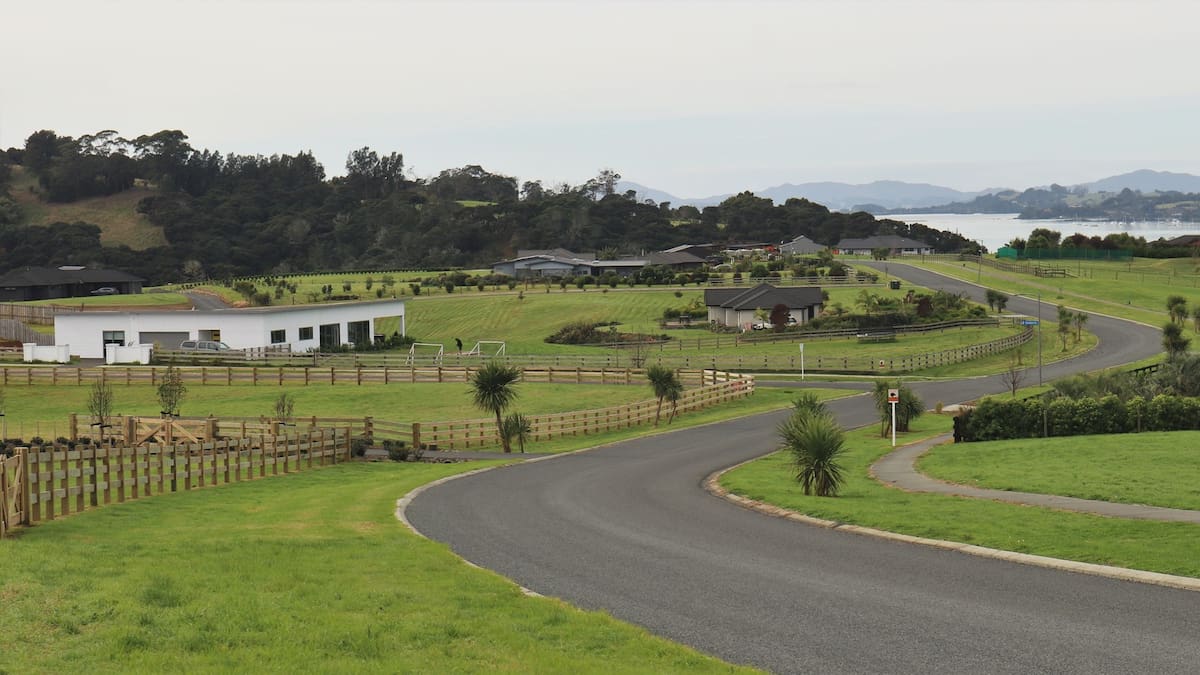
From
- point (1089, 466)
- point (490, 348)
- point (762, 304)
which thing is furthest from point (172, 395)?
point (762, 304)

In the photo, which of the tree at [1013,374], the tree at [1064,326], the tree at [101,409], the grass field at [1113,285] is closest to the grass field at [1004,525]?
the tree at [101,409]

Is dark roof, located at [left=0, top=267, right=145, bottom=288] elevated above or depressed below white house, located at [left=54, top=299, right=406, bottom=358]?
above

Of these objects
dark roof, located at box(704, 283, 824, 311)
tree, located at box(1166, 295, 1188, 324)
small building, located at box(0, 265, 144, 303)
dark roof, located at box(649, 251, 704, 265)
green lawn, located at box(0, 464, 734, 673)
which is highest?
dark roof, located at box(649, 251, 704, 265)

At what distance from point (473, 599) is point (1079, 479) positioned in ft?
48.6

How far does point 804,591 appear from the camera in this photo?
14.2 metres

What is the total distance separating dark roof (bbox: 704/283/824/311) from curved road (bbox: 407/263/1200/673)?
6530cm

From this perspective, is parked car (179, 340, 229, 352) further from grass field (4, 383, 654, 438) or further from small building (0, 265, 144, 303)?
small building (0, 265, 144, 303)

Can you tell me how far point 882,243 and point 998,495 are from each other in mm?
156974

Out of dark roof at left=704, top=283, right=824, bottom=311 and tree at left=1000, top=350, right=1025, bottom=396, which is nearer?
tree at left=1000, top=350, right=1025, bottom=396

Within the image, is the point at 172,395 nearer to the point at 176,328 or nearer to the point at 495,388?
the point at 495,388

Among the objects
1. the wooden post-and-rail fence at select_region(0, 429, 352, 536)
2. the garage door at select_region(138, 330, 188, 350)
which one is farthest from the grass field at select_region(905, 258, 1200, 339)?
the garage door at select_region(138, 330, 188, 350)

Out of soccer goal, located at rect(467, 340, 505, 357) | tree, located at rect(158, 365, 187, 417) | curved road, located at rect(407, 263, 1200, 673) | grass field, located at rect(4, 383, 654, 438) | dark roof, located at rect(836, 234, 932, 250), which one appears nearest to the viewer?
curved road, located at rect(407, 263, 1200, 673)

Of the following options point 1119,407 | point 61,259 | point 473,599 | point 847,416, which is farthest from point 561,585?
point 61,259

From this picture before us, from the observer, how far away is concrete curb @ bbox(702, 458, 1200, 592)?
1398 centimetres
